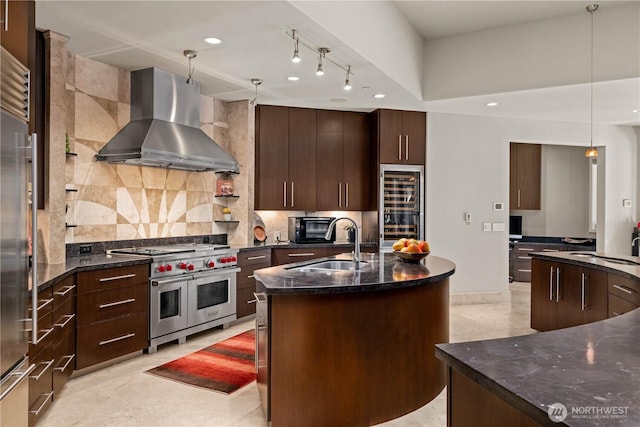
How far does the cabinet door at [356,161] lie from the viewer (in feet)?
20.1

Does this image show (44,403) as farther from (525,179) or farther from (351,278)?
(525,179)

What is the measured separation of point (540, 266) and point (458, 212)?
1746 mm

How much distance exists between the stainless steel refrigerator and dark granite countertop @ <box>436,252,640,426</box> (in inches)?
68.3

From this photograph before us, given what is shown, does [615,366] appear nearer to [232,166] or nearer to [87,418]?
[87,418]

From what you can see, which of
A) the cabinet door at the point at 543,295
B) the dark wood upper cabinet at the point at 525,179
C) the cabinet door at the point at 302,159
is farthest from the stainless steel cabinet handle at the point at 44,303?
the dark wood upper cabinet at the point at 525,179

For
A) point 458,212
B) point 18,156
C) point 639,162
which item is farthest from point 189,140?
point 639,162

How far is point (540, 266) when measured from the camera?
4613 millimetres

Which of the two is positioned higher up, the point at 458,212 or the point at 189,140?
the point at 189,140

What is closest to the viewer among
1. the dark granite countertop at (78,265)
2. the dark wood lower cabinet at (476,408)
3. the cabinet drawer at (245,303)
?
the dark wood lower cabinet at (476,408)

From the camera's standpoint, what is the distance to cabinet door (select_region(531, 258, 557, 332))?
4444 mm

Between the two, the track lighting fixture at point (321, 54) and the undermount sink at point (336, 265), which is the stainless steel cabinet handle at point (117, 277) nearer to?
the undermount sink at point (336, 265)

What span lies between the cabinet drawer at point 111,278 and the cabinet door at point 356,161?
3.00 meters

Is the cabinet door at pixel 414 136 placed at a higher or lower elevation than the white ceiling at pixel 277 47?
lower

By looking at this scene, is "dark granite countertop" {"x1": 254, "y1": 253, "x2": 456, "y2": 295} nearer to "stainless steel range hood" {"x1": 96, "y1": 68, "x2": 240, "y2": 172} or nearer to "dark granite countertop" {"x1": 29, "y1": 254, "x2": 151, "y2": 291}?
"dark granite countertop" {"x1": 29, "y1": 254, "x2": 151, "y2": 291}
